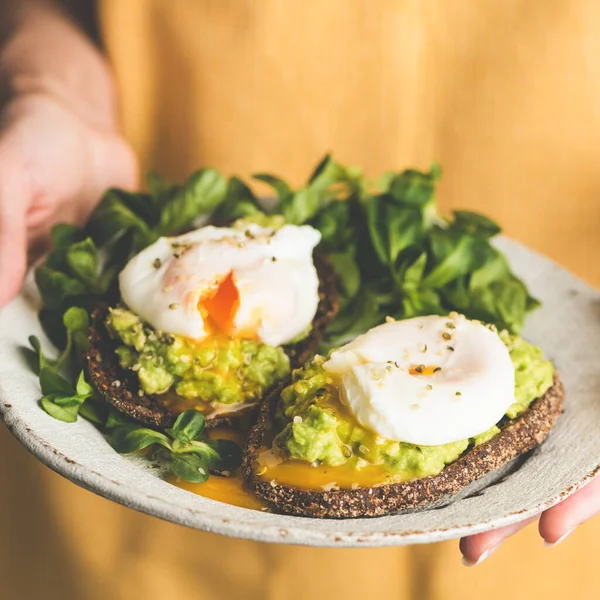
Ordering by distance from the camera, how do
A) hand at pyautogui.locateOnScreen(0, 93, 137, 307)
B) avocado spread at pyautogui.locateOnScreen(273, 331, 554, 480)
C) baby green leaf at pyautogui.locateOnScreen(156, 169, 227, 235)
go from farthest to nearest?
1. baby green leaf at pyautogui.locateOnScreen(156, 169, 227, 235)
2. hand at pyautogui.locateOnScreen(0, 93, 137, 307)
3. avocado spread at pyautogui.locateOnScreen(273, 331, 554, 480)

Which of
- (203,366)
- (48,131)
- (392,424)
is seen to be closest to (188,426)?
(203,366)

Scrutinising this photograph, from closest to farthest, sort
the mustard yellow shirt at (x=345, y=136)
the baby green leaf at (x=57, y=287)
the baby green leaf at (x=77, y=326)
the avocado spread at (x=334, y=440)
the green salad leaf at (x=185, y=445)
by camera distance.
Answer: the avocado spread at (x=334, y=440) < the green salad leaf at (x=185, y=445) < the baby green leaf at (x=77, y=326) < the baby green leaf at (x=57, y=287) < the mustard yellow shirt at (x=345, y=136)

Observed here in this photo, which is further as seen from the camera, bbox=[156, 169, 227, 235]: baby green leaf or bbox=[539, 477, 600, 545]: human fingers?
bbox=[156, 169, 227, 235]: baby green leaf

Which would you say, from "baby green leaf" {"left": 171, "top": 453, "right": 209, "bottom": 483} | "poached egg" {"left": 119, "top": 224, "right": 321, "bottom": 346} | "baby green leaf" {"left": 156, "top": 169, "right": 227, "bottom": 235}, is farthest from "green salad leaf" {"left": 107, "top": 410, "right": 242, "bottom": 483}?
"baby green leaf" {"left": 156, "top": 169, "right": 227, "bottom": 235}

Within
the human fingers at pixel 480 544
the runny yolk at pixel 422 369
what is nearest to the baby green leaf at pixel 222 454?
the runny yolk at pixel 422 369

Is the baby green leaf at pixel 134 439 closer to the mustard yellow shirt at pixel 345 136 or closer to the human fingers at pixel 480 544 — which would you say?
the human fingers at pixel 480 544

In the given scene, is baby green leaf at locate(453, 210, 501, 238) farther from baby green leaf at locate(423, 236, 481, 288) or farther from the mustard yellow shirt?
the mustard yellow shirt

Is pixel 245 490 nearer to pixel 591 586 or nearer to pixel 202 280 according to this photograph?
pixel 202 280
